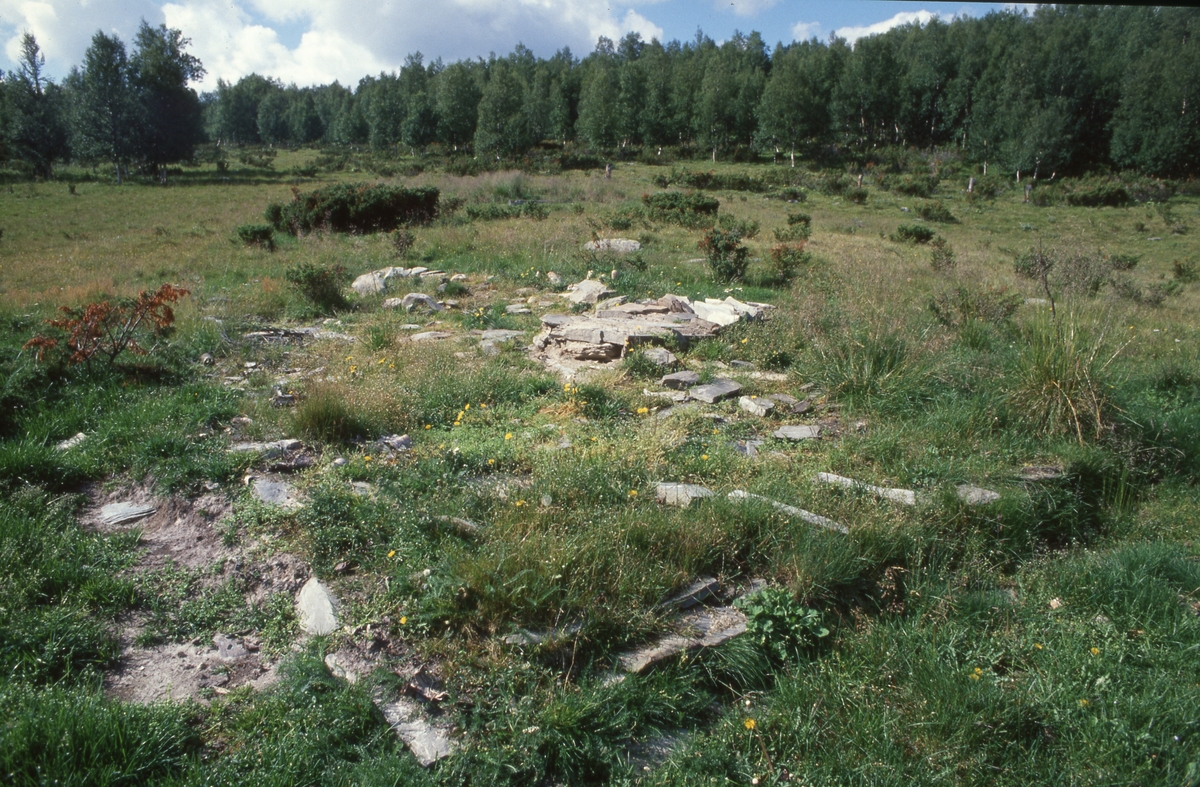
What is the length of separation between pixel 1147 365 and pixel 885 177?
40.5m

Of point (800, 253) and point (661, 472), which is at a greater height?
point (800, 253)

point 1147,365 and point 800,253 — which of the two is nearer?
point 1147,365

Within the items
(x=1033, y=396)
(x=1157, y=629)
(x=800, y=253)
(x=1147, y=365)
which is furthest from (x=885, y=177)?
(x=1157, y=629)

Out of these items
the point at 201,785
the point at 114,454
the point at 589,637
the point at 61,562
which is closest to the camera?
the point at 201,785

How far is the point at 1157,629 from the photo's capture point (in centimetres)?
352

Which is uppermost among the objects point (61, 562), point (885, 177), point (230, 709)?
point (885, 177)

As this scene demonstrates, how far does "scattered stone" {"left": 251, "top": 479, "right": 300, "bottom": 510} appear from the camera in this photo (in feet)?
14.9

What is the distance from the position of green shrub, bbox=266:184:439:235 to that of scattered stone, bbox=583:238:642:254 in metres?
7.21

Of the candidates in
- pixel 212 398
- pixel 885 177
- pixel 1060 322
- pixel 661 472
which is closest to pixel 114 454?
pixel 212 398

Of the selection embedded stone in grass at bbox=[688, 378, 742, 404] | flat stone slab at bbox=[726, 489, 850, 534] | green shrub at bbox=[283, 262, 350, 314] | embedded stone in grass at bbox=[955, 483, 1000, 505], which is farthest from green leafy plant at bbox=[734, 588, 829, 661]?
green shrub at bbox=[283, 262, 350, 314]

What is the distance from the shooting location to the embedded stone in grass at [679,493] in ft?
15.0

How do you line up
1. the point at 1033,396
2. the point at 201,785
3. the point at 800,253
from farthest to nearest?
the point at 800,253 < the point at 1033,396 < the point at 201,785

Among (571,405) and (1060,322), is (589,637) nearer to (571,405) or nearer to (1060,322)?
Answer: (571,405)

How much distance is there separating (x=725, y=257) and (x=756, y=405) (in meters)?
7.07
